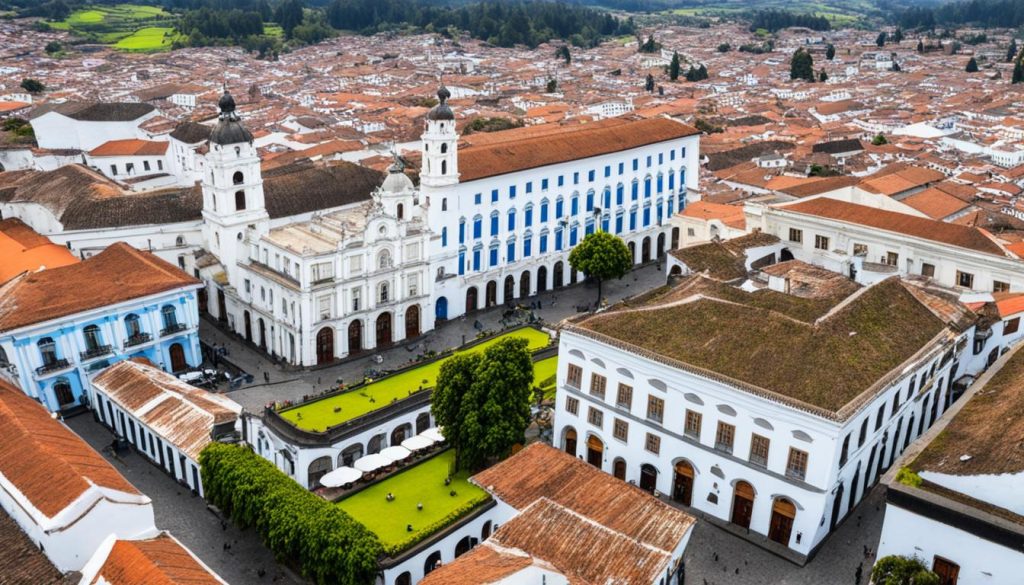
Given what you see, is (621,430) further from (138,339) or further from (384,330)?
(138,339)

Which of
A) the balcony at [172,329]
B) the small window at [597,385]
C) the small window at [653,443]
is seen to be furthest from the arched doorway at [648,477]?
the balcony at [172,329]

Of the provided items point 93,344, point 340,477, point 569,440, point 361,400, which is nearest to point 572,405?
point 569,440

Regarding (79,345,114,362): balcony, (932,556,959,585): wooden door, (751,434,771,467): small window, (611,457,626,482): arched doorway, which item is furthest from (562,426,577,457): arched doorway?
(79,345,114,362): balcony

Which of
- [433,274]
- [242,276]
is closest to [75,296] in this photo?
[242,276]

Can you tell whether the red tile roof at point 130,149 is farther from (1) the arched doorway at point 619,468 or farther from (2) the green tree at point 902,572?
(2) the green tree at point 902,572

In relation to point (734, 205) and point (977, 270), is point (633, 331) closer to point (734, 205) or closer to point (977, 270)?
point (977, 270)

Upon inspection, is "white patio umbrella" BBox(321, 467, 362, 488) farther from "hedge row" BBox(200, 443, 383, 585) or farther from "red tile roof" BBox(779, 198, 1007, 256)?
"red tile roof" BBox(779, 198, 1007, 256)
